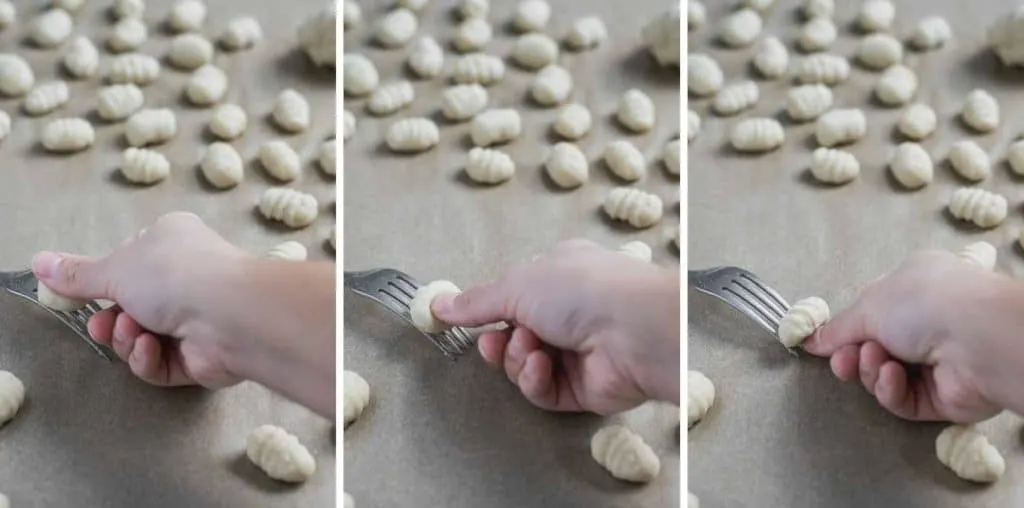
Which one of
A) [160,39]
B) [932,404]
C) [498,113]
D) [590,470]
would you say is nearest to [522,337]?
[590,470]

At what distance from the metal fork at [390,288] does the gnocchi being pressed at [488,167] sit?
0.36ft

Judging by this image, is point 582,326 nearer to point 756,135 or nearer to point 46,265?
point 756,135

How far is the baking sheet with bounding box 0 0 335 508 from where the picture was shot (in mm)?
832

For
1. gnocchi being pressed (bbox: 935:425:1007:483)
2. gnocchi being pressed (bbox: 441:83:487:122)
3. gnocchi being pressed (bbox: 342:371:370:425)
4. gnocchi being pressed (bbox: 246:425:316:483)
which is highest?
gnocchi being pressed (bbox: 441:83:487:122)

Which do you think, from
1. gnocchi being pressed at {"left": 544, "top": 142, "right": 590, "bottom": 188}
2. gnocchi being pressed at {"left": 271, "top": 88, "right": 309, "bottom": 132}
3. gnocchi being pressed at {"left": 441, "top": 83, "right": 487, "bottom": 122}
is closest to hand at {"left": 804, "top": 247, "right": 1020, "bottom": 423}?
gnocchi being pressed at {"left": 544, "top": 142, "right": 590, "bottom": 188}

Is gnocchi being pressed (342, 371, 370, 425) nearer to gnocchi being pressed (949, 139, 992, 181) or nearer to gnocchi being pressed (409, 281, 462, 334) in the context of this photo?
gnocchi being pressed (409, 281, 462, 334)

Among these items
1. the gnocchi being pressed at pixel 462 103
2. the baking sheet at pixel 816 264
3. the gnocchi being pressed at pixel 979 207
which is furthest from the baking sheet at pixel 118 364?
the gnocchi being pressed at pixel 979 207

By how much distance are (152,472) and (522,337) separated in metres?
0.31

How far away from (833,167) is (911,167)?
0.23 ft

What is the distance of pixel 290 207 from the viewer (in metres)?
0.92

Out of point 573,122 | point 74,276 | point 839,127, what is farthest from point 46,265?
point 839,127

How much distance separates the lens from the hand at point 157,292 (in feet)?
2.77

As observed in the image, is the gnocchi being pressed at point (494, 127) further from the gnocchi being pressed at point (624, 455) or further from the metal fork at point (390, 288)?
the gnocchi being pressed at point (624, 455)

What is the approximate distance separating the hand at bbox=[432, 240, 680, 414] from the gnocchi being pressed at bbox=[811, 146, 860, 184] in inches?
7.6
